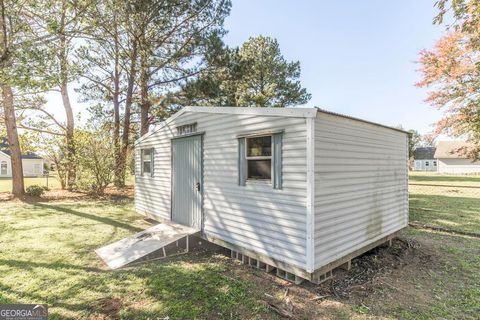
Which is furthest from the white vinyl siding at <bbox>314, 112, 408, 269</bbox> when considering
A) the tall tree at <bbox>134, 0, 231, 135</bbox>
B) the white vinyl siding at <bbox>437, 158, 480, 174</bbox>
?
the white vinyl siding at <bbox>437, 158, 480, 174</bbox>

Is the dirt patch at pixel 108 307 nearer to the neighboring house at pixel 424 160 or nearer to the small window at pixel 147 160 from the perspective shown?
the small window at pixel 147 160

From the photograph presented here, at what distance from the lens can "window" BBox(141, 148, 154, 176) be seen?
7875mm

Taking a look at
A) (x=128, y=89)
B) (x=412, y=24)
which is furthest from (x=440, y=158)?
(x=128, y=89)

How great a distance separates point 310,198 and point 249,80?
13.0m

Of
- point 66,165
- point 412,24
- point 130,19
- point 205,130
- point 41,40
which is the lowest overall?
point 66,165

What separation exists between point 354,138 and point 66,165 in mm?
14176

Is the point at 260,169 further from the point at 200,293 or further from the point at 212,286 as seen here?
the point at 200,293

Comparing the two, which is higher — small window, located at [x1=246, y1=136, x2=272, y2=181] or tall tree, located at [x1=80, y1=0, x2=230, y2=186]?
tall tree, located at [x1=80, y1=0, x2=230, y2=186]

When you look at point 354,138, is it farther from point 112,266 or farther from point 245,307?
point 112,266

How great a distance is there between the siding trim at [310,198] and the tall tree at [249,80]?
31.4 ft

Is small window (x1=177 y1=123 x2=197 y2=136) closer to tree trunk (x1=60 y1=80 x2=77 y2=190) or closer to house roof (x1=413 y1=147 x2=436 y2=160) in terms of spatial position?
tree trunk (x1=60 y1=80 x2=77 y2=190)

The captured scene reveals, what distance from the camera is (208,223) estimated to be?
215 inches

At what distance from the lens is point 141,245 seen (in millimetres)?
5281

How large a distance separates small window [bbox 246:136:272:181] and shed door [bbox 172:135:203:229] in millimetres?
1541
